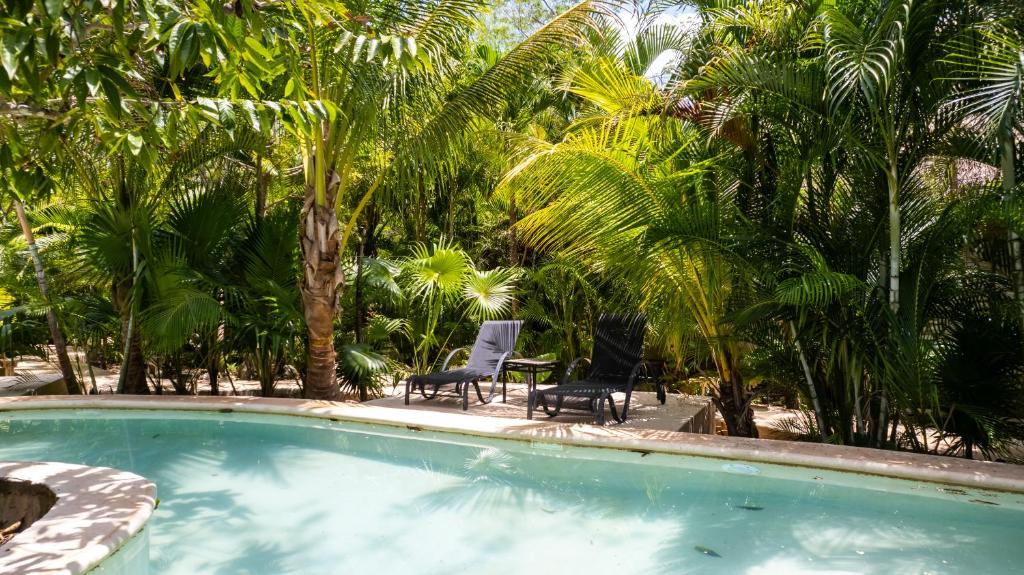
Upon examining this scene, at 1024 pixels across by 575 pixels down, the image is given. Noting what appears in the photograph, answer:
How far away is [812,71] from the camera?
5254mm

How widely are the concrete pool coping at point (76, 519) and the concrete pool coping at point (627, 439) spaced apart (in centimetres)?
271

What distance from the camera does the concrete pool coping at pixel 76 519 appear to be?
2939mm

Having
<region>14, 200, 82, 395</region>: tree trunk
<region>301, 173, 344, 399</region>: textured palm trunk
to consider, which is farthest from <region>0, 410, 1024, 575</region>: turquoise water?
<region>14, 200, 82, 395</region>: tree trunk

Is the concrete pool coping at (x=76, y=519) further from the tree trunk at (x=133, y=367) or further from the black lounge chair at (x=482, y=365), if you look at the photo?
the tree trunk at (x=133, y=367)

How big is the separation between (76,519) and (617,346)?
5.21 m

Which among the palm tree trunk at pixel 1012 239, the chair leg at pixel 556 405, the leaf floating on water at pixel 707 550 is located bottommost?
the leaf floating on water at pixel 707 550

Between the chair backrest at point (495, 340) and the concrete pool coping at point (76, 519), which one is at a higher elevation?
the chair backrest at point (495, 340)

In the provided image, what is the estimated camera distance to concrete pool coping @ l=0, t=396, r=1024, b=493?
448cm

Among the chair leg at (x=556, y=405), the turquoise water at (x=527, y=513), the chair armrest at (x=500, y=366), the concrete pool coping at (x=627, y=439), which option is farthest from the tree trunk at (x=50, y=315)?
the chair leg at (x=556, y=405)

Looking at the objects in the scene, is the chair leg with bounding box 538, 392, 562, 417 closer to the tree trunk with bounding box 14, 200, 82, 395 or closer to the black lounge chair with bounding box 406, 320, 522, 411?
the black lounge chair with bounding box 406, 320, 522, 411

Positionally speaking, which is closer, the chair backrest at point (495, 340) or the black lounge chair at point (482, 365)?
the black lounge chair at point (482, 365)

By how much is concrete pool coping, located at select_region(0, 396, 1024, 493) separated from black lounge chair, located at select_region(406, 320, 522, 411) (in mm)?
825

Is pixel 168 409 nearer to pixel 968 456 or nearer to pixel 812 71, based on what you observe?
pixel 812 71

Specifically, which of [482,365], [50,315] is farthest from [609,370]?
[50,315]
